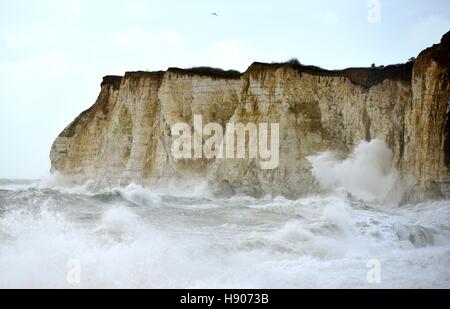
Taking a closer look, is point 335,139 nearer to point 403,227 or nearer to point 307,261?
point 403,227

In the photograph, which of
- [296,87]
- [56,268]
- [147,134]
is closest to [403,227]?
[56,268]

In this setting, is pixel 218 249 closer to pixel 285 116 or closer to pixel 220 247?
pixel 220 247

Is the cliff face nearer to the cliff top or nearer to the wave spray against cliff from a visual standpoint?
the cliff top

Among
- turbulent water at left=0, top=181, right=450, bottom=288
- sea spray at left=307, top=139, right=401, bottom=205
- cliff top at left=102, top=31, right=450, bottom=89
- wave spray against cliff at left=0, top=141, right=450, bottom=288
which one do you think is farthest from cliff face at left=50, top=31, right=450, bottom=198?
turbulent water at left=0, top=181, right=450, bottom=288

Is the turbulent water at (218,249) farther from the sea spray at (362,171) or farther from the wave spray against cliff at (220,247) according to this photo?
the sea spray at (362,171)

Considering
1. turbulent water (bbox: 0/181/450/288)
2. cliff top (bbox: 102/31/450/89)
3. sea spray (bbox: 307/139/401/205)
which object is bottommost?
turbulent water (bbox: 0/181/450/288)

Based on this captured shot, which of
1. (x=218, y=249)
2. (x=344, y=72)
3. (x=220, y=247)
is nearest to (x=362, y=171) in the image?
(x=344, y=72)
